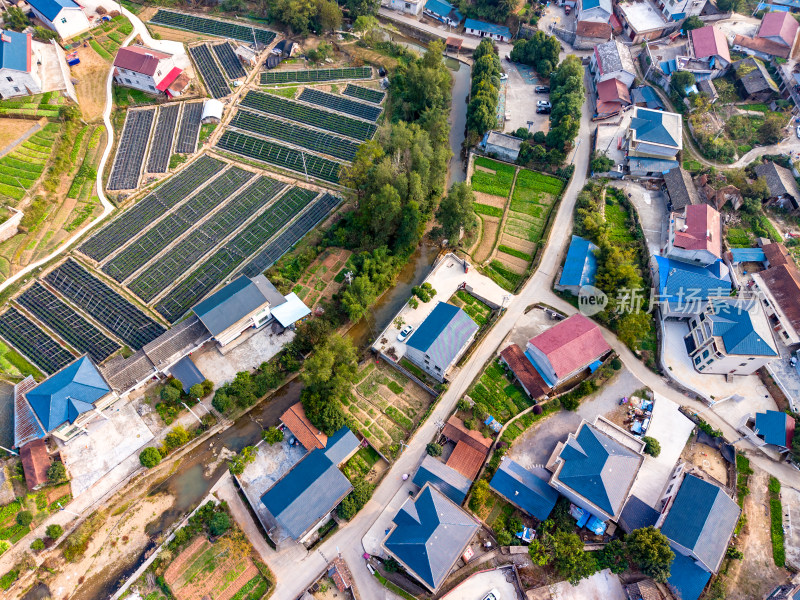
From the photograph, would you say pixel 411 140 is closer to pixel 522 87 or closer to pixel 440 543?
pixel 522 87

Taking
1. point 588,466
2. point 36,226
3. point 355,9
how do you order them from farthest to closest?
point 355,9 → point 36,226 → point 588,466

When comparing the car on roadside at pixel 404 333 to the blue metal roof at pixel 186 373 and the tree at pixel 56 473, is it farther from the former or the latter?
the tree at pixel 56 473

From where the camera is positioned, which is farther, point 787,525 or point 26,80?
point 26,80

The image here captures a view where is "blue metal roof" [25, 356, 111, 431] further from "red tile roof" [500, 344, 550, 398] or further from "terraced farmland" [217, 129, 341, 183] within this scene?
"red tile roof" [500, 344, 550, 398]

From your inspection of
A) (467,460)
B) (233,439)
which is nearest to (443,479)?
(467,460)

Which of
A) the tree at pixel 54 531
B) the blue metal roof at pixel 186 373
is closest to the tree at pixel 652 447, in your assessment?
the blue metal roof at pixel 186 373

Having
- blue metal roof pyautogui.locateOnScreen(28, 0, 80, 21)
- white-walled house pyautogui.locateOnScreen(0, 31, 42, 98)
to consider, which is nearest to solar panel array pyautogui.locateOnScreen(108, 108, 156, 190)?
white-walled house pyautogui.locateOnScreen(0, 31, 42, 98)

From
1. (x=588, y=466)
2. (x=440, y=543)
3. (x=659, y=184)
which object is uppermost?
(x=659, y=184)

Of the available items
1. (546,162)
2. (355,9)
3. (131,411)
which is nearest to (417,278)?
(546,162)
